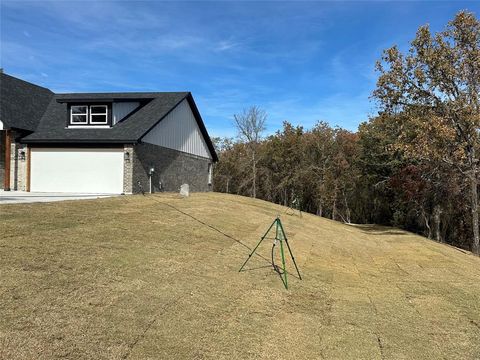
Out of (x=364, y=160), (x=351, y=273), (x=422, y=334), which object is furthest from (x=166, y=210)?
(x=364, y=160)

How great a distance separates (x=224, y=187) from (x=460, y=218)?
79.9ft

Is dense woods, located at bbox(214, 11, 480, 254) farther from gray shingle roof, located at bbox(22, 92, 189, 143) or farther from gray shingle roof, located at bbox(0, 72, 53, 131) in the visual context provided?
gray shingle roof, located at bbox(0, 72, 53, 131)

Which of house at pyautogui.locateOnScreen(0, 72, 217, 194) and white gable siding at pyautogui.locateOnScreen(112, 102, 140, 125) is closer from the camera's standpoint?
house at pyautogui.locateOnScreen(0, 72, 217, 194)

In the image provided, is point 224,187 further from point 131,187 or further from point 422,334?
point 422,334

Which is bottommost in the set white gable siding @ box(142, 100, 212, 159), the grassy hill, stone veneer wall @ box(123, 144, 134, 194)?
the grassy hill

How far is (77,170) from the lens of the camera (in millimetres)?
22594

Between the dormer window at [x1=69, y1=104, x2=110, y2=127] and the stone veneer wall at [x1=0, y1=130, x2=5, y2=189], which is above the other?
the dormer window at [x1=69, y1=104, x2=110, y2=127]

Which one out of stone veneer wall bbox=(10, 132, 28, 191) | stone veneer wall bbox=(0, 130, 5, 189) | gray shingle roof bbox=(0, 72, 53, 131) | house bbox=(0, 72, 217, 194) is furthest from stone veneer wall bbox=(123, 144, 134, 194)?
stone veneer wall bbox=(0, 130, 5, 189)

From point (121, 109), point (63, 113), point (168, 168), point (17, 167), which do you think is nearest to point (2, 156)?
point (17, 167)

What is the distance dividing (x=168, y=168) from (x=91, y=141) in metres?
5.34

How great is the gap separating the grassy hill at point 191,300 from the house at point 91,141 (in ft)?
30.0

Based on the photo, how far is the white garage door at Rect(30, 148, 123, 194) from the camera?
2198 cm

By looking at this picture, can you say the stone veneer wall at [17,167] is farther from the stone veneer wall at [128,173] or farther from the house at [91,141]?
the stone veneer wall at [128,173]

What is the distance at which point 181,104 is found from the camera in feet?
89.9
